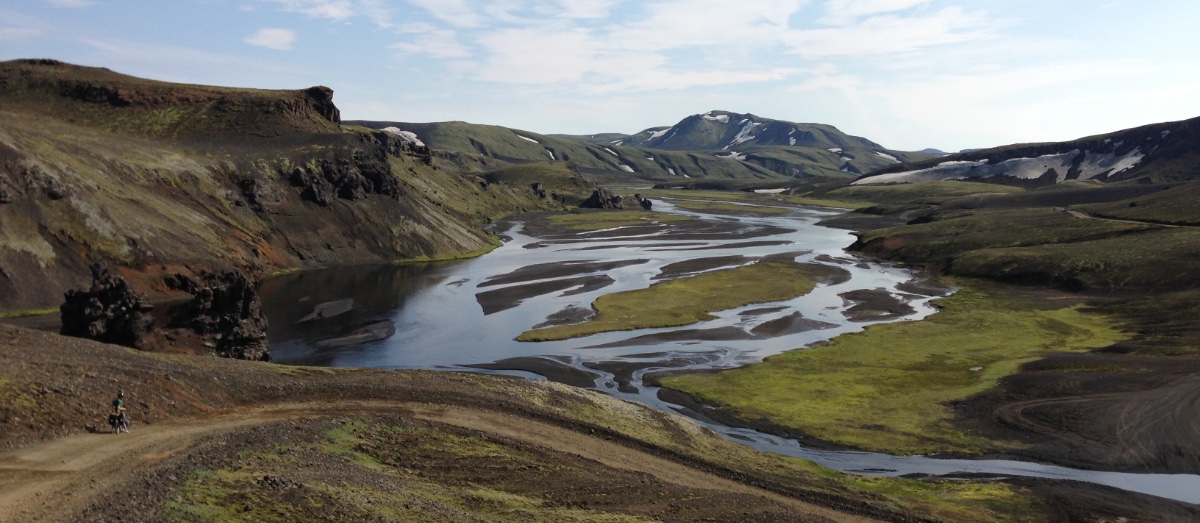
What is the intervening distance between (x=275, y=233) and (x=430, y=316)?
48.3 m

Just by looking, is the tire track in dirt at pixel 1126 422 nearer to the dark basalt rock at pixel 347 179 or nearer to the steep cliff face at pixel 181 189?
the steep cliff face at pixel 181 189

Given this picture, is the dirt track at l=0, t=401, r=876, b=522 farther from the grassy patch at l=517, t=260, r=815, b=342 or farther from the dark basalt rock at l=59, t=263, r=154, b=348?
the grassy patch at l=517, t=260, r=815, b=342

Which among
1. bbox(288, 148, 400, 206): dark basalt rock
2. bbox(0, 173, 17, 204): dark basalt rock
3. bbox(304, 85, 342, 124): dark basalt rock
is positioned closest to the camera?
→ bbox(0, 173, 17, 204): dark basalt rock

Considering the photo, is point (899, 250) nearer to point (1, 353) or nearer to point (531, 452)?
point (531, 452)

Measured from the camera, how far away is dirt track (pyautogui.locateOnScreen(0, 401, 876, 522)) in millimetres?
26516

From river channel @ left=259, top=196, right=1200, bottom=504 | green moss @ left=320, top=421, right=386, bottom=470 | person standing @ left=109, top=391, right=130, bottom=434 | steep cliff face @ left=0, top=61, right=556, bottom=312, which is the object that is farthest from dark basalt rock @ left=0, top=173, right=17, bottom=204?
green moss @ left=320, top=421, right=386, bottom=470

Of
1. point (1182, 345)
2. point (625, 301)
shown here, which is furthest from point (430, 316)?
point (1182, 345)

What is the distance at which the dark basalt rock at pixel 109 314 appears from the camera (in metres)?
60.8

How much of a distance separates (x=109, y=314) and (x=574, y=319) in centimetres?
4816

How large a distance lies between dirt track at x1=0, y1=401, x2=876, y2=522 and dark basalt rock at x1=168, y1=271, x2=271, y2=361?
2452 centimetres

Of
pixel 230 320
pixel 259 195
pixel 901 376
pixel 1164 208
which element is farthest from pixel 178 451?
pixel 1164 208

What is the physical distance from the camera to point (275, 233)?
129 meters

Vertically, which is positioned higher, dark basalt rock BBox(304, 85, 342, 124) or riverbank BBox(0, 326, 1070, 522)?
dark basalt rock BBox(304, 85, 342, 124)

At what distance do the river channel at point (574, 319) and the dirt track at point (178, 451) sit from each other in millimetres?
13685
